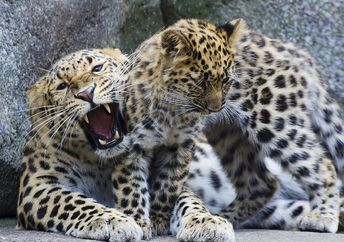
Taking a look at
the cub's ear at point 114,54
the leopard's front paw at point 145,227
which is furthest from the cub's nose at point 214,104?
the cub's ear at point 114,54

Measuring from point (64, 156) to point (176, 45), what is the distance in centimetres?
139

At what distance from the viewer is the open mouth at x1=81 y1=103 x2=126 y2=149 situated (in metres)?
10.2

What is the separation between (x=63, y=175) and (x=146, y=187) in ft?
2.70

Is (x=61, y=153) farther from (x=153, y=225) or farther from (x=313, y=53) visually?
(x=313, y=53)

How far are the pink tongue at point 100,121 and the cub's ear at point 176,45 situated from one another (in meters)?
0.71

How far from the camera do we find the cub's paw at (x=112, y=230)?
9.52 metres

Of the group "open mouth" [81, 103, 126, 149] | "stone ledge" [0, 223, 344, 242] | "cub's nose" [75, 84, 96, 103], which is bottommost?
"stone ledge" [0, 223, 344, 242]

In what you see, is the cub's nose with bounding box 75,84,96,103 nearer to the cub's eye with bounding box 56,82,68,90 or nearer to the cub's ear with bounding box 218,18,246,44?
the cub's eye with bounding box 56,82,68,90

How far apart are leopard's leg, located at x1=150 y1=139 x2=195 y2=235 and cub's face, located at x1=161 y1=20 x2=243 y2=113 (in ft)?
1.52

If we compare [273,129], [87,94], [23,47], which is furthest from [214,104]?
[23,47]

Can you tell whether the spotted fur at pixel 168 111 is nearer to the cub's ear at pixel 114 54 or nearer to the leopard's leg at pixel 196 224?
the leopard's leg at pixel 196 224

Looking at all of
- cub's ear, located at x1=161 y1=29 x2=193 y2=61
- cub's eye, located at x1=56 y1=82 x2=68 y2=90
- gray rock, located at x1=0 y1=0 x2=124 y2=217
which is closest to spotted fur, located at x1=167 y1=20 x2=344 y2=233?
cub's ear, located at x1=161 y1=29 x2=193 y2=61

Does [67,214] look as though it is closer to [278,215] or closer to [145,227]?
[145,227]

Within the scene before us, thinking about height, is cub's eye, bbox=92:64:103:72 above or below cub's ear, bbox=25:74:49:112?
above
